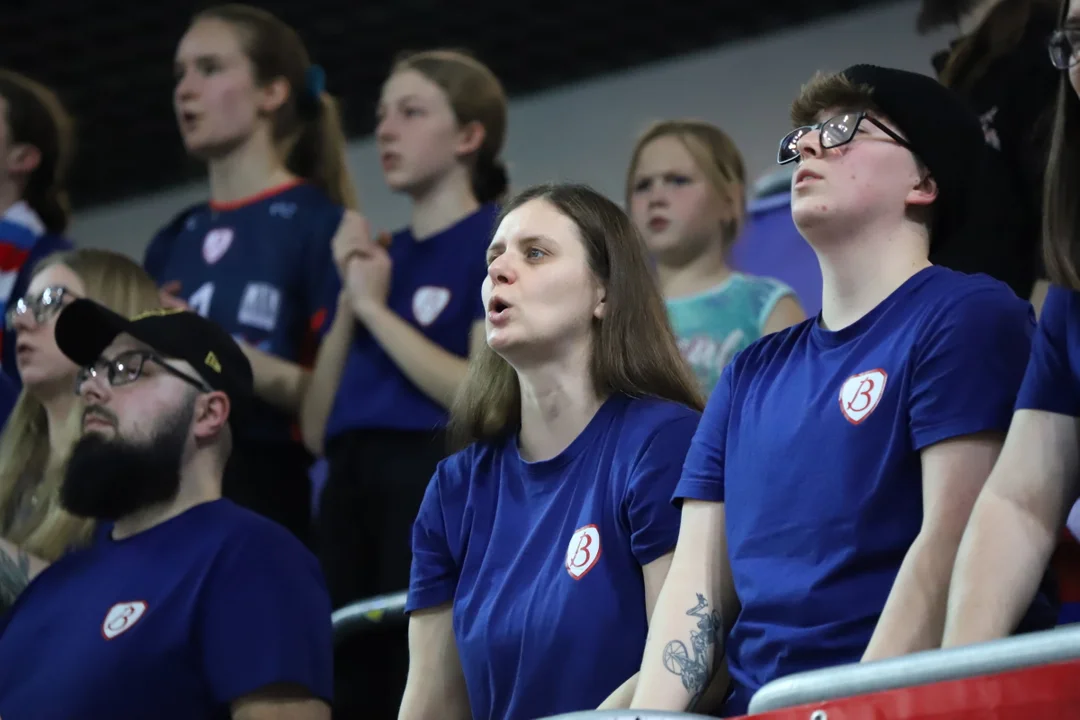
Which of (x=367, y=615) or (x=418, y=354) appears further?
(x=418, y=354)

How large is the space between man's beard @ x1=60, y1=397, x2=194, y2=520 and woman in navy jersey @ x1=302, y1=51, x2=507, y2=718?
460 millimetres

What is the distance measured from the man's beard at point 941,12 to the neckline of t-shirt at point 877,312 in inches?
49.7

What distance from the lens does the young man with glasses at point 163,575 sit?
2859 millimetres

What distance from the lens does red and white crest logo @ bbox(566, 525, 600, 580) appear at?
8.16 feet

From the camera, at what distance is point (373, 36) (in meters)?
6.48

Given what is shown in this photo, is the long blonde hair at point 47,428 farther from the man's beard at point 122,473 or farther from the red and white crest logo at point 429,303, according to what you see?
the red and white crest logo at point 429,303

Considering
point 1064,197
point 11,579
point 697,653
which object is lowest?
point 11,579

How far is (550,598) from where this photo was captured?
248cm

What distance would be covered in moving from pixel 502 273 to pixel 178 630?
85 cm

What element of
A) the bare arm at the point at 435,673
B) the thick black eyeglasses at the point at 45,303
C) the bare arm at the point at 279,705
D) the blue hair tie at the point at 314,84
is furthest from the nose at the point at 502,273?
the blue hair tie at the point at 314,84

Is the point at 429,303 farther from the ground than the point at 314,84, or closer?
closer

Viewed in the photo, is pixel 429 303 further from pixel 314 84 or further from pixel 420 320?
pixel 314 84

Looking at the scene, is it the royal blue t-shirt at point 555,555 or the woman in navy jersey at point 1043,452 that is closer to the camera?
the woman in navy jersey at point 1043,452

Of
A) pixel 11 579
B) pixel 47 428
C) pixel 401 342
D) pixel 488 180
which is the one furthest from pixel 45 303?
pixel 488 180
